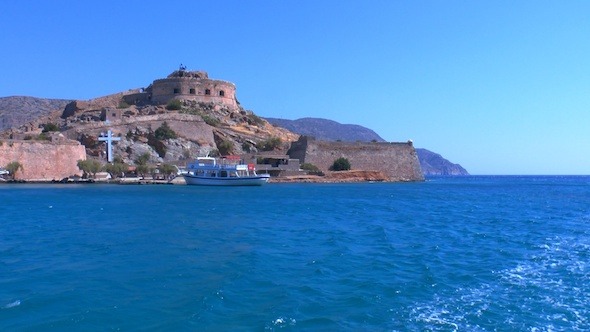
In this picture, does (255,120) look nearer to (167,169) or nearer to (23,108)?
(167,169)

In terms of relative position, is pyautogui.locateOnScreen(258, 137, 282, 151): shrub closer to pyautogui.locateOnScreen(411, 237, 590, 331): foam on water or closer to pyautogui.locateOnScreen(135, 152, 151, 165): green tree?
pyautogui.locateOnScreen(135, 152, 151, 165): green tree

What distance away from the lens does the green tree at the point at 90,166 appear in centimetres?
3575

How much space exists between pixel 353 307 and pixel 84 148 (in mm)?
34391

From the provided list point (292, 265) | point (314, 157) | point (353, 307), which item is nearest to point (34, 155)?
point (314, 157)

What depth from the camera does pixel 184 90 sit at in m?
49.3

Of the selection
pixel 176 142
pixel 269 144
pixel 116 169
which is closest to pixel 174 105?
pixel 176 142

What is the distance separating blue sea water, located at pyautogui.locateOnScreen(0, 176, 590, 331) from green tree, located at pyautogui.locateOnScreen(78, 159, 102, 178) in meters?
21.0

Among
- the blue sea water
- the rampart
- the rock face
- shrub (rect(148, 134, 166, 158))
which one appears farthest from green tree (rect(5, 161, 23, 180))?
the rock face

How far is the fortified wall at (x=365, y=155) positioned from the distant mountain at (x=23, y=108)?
151ft

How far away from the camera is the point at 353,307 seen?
650 centimetres

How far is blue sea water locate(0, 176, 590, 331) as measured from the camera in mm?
6039

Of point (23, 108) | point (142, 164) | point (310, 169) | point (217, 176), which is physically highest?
point (23, 108)

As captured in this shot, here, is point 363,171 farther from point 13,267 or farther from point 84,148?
point 13,267

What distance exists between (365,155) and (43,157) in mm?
23877
